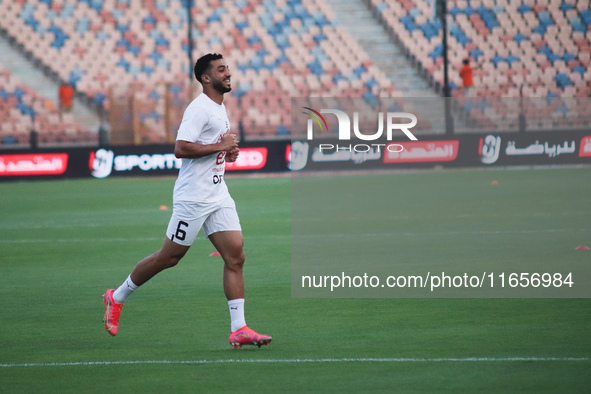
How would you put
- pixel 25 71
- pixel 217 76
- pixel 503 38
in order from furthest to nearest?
1. pixel 503 38
2. pixel 25 71
3. pixel 217 76

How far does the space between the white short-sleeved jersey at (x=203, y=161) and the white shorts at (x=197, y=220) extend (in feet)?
0.17

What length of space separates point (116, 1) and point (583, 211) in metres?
25.7

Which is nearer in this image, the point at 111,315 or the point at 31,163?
the point at 111,315

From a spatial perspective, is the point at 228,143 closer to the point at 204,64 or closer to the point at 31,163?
the point at 204,64

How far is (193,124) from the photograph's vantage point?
6.95 meters

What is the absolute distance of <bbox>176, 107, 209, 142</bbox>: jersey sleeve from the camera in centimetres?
691

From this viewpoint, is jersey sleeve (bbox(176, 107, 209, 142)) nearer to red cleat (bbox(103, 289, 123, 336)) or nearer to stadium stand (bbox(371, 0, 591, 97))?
red cleat (bbox(103, 289, 123, 336))

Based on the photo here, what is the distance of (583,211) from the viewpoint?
16.3 metres

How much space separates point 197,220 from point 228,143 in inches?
24.0

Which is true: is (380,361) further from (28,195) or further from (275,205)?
(28,195)

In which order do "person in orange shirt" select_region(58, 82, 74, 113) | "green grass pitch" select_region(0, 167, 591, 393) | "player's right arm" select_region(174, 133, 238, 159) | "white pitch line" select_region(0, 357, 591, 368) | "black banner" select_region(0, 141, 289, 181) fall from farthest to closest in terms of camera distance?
1. "person in orange shirt" select_region(58, 82, 74, 113)
2. "black banner" select_region(0, 141, 289, 181)
3. "player's right arm" select_region(174, 133, 238, 159)
4. "white pitch line" select_region(0, 357, 591, 368)
5. "green grass pitch" select_region(0, 167, 591, 393)

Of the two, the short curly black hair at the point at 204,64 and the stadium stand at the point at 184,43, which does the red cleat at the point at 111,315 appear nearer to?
the short curly black hair at the point at 204,64

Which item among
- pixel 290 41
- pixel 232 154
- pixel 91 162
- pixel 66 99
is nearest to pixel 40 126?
pixel 66 99

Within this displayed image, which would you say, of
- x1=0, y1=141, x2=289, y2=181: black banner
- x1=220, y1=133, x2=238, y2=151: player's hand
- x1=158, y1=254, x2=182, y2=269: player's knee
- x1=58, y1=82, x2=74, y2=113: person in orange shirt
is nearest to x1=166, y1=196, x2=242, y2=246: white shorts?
x1=158, y1=254, x2=182, y2=269: player's knee
